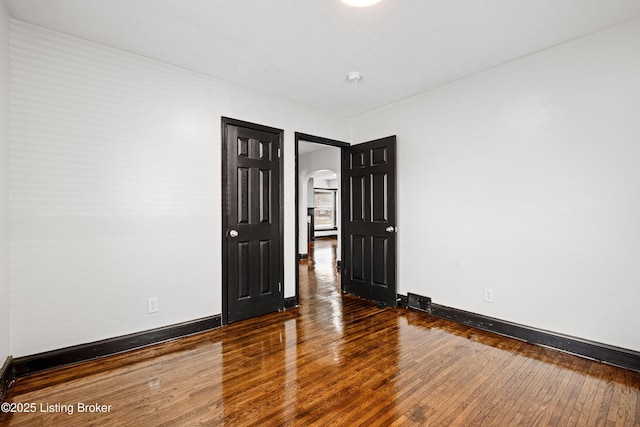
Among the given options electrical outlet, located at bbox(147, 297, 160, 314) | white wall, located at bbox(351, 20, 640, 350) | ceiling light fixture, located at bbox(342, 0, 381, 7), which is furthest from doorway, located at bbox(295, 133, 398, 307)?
ceiling light fixture, located at bbox(342, 0, 381, 7)

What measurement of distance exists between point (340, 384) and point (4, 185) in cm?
272

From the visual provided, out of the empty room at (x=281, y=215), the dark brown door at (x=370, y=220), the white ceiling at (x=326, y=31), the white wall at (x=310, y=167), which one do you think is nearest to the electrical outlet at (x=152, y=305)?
the empty room at (x=281, y=215)

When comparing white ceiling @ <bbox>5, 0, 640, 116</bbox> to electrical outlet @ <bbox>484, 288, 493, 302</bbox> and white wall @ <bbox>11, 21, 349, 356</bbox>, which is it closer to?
white wall @ <bbox>11, 21, 349, 356</bbox>

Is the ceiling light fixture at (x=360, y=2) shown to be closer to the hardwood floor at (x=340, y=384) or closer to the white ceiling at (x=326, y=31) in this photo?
the white ceiling at (x=326, y=31)

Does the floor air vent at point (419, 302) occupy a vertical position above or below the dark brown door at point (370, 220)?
below

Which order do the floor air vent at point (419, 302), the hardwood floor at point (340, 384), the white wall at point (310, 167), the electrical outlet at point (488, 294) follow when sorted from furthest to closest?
the white wall at point (310, 167)
the floor air vent at point (419, 302)
the electrical outlet at point (488, 294)
the hardwood floor at point (340, 384)

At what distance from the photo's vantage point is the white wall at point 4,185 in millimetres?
2099

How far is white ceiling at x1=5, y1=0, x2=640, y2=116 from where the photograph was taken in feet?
7.19

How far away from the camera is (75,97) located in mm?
2533

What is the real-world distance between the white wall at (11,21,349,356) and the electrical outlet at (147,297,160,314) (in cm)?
4

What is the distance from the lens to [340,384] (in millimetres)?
2146

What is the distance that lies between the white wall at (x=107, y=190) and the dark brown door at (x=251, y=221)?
13 centimetres

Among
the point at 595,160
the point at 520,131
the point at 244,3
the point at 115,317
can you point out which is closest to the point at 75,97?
the point at 244,3

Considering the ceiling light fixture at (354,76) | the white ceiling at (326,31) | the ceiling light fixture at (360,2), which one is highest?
the white ceiling at (326,31)
